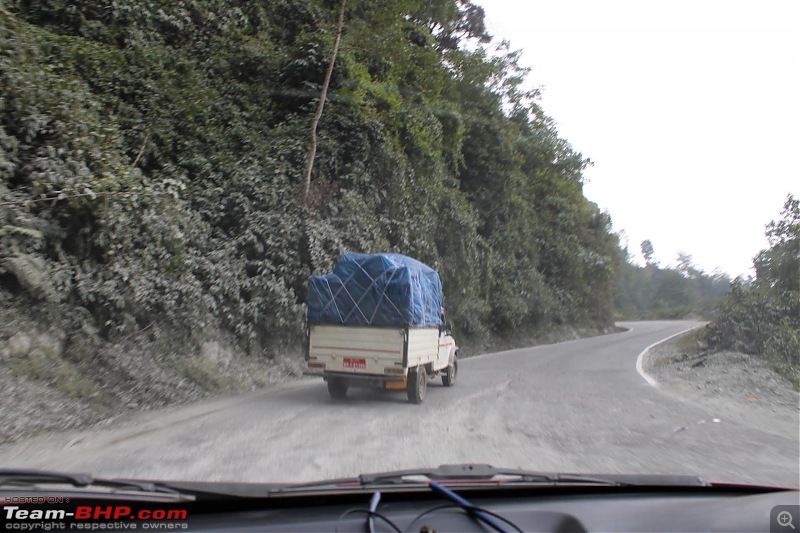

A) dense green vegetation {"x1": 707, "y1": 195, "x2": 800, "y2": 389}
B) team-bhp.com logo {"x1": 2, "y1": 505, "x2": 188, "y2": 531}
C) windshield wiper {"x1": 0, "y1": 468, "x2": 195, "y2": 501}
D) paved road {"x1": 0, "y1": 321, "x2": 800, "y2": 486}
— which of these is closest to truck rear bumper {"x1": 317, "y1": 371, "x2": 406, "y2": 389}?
paved road {"x1": 0, "y1": 321, "x2": 800, "y2": 486}

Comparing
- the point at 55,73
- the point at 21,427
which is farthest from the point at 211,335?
the point at 55,73

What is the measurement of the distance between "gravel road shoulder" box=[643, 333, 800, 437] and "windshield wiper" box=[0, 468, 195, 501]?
846cm

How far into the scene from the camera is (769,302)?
2002cm

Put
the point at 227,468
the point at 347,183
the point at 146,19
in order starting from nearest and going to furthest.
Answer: the point at 227,468, the point at 146,19, the point at 347,183

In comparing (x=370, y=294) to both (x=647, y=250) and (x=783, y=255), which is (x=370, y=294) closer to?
(x=783, y=255)

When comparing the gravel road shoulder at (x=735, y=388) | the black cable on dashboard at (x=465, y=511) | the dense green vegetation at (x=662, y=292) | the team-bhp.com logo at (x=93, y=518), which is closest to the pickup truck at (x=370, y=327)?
the gravel road shoulder at (x=735, y=388)

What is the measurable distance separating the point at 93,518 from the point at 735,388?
13415mm

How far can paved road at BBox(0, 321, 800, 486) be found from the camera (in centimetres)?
615

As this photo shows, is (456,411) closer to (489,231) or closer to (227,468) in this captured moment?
(227,468)

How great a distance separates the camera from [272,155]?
650 inches

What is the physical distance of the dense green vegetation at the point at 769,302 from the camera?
61.0 feet

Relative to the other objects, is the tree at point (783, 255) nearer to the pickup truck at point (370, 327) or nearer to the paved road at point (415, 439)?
the paved road at point (415, 439)

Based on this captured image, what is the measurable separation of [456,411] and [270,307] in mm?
6373

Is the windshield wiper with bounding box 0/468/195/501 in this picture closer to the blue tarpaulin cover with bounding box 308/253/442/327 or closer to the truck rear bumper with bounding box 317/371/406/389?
the truck rear bumper with bounding box 317/371/406/389
